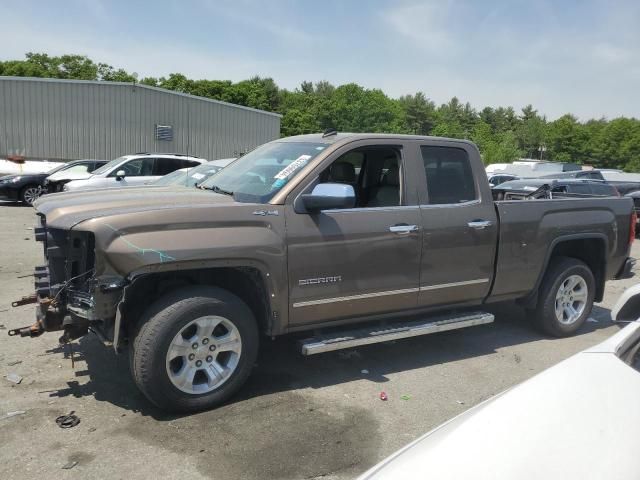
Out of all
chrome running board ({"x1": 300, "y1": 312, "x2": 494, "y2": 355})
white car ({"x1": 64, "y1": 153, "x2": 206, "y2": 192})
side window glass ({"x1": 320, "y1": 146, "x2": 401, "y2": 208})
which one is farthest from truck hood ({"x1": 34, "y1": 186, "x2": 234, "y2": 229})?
white car ({"x1": 64, "y1": 153, "x2": 206, "y2": 192})

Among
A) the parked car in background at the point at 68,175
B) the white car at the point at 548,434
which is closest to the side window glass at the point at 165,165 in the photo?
the parked car in background at the point at 68,175

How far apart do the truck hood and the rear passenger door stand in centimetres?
175

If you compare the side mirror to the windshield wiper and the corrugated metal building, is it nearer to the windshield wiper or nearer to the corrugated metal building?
the windshield wiper

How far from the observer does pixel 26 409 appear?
379 cm

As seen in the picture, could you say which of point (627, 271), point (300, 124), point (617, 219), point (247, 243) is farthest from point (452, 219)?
point (300, 124)

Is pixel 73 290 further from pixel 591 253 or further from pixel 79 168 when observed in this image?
pixel 79 168

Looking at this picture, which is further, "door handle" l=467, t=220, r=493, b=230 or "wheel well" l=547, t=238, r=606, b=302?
"wheel well" l=547, t=238, r=606, b=302

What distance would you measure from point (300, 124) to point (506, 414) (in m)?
78.4

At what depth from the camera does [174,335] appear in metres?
3.64

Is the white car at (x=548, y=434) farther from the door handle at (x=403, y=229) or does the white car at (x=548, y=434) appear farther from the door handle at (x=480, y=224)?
the door handle at (x=480, y=224)

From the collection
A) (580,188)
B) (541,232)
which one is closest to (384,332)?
(541,232)

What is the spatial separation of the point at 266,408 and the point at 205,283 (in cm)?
100

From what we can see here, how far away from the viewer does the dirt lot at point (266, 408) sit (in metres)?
3.25

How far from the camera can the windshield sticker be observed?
434 cm
